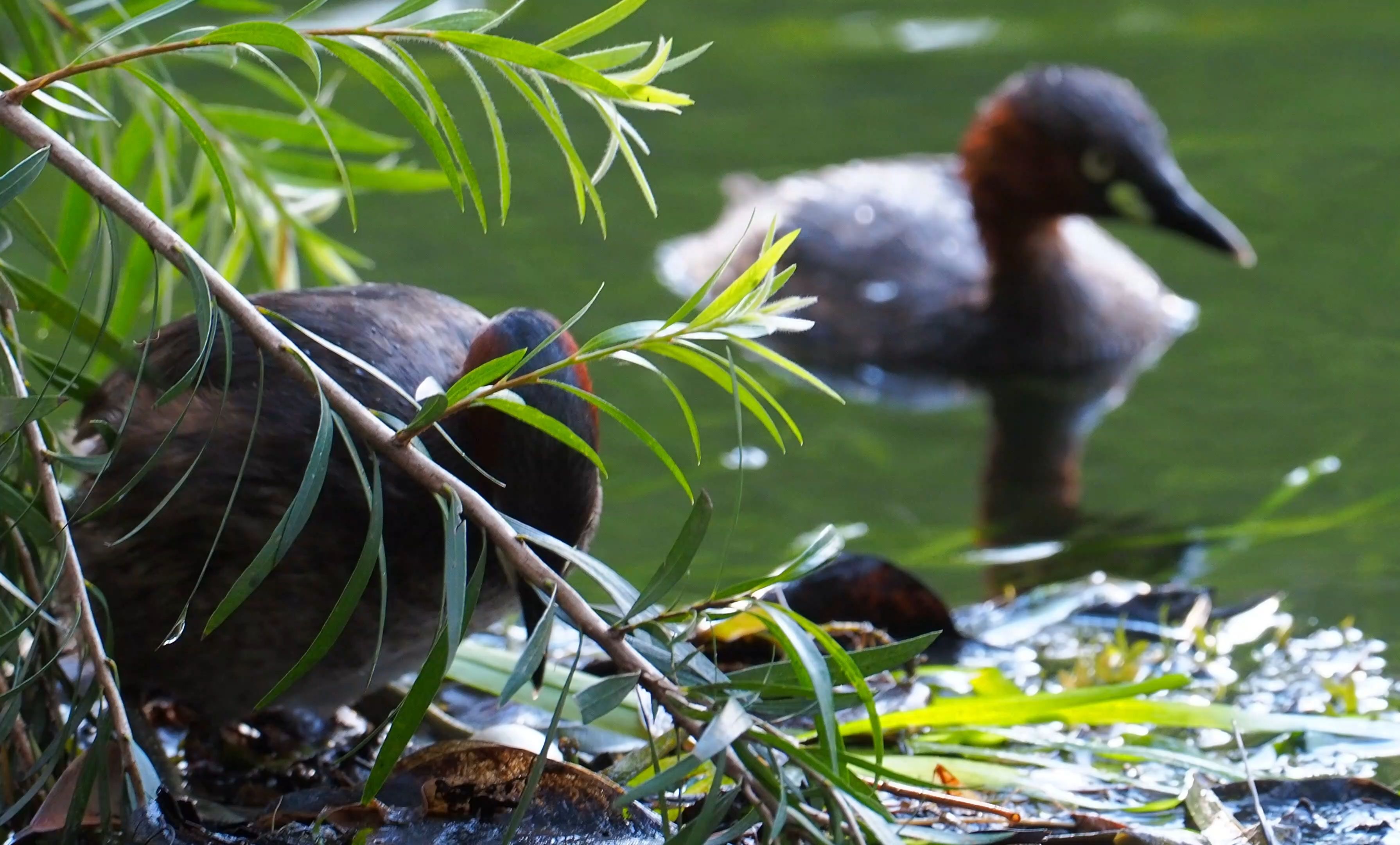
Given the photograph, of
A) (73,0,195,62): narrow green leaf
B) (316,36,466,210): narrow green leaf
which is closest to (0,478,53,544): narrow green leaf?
(73,0,195,62): narrow green leaf

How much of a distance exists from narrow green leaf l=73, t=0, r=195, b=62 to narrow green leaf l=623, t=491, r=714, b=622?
80 centimetres

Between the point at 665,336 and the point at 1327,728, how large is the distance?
5.18ft

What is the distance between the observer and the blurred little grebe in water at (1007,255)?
23.2ft

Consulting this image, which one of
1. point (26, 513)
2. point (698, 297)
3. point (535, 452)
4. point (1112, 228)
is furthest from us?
point (1112, 228)

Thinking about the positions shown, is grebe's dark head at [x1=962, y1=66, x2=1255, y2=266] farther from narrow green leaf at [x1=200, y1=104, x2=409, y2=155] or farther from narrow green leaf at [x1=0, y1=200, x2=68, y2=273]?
narrow green leaf at [x1=0, y1=200, x2=68, y2=273]

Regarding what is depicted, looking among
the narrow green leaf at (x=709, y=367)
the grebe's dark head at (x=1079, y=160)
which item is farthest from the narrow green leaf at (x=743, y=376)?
the grebe's dark head at (x=1079, y=160)

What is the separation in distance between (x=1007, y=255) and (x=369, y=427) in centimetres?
595

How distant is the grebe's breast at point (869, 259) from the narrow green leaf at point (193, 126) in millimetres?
5064

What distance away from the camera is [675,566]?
189 centimetres

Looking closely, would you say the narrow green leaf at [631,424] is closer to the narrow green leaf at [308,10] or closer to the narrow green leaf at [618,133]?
the narrow green leaf at [618,133]

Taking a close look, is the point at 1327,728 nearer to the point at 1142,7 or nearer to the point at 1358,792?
the point at 1358,792

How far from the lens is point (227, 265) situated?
409cm

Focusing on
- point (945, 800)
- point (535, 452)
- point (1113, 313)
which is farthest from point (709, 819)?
point (1113, 313)

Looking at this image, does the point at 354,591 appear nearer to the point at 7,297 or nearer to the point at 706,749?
the point at 706,749
